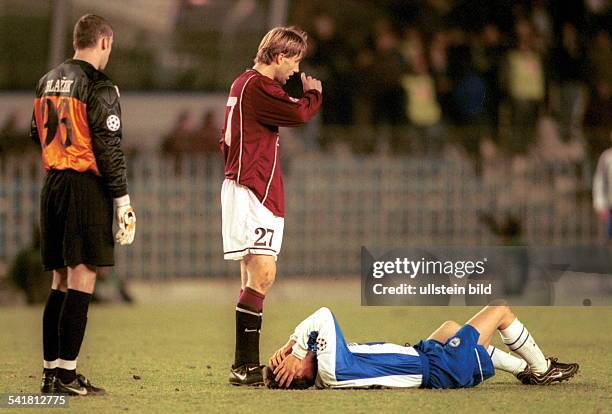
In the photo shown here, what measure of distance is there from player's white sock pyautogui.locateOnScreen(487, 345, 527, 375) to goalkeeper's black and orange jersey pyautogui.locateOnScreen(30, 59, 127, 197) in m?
2.55

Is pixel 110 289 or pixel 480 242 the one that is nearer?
pixel 110 289

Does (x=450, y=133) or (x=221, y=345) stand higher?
(x=450, y=133)

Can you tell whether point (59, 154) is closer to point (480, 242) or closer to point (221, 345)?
point (221, 345)

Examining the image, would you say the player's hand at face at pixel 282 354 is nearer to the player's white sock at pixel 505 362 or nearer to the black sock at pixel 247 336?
the black sock at pixel 247 336

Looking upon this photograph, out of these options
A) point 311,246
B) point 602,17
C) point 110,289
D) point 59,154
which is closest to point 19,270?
point 110,289

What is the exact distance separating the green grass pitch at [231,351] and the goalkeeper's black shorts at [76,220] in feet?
2.83

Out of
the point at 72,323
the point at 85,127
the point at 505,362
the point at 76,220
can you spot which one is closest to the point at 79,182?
the point at 76,220

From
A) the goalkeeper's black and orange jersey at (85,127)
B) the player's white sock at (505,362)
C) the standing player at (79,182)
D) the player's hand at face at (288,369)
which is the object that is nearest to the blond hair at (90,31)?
the standing player at (79,182)

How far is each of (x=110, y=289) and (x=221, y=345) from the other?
5058 millimetres

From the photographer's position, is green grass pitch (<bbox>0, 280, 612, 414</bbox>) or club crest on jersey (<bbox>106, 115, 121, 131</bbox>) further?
club crest on jersey (<bbox>106, 115, 121, 131</bbox>)

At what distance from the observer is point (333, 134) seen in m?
20.0

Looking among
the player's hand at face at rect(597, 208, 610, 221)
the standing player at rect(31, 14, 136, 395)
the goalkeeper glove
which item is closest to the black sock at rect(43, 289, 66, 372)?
Answer: the standing player at rect(31, 14, 136, 395)

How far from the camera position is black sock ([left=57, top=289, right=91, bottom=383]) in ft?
28.7

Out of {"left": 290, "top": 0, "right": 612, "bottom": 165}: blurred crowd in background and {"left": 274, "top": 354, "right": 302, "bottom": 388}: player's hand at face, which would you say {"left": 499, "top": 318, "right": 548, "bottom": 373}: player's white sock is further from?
{"left": 290, "top": 0, "right": 612, "bottom": 165}: blurred crowd in background
